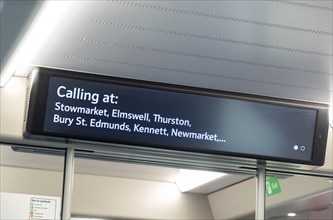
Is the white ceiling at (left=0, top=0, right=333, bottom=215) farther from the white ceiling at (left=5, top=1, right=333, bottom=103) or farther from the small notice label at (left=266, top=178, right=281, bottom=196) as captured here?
the small notice label at (left=266, top=178, right=281, bottom=196)

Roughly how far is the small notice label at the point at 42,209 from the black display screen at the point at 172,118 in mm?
746

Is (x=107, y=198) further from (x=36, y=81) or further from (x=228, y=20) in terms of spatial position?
(x=228, y=20)

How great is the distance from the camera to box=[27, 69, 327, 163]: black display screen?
3.99m

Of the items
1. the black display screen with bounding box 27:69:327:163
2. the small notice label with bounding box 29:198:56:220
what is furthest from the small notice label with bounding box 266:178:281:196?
the small notice label with bounding box 29:198:56:220

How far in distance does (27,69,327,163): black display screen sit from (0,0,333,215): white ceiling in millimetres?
108

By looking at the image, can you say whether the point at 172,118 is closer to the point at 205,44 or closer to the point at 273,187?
the point at 205,44

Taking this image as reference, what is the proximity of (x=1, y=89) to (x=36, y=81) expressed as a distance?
0.46 meters

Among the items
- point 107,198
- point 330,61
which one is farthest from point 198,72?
point 107,198

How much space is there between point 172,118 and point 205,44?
666 millimetres

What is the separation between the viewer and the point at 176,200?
671 centimetres

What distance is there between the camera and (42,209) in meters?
4.48

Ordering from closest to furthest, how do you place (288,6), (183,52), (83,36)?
1. (288,6)
2. (83,36)
3. (183,52)

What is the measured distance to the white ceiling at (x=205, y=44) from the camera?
3.22 meters

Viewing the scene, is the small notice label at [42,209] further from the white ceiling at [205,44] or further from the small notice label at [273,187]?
the small notice label at [273,187]
